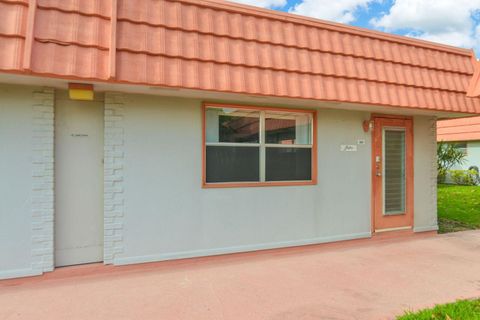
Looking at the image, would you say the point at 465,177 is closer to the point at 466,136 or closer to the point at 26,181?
the point at 466,136

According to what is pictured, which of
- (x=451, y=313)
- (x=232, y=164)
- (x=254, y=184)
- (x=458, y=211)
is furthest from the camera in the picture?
(x=458, y=211)

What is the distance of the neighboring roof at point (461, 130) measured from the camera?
16.3 m

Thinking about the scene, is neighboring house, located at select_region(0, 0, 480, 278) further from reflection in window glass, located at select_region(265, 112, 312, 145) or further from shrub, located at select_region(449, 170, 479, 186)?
shrub, located at select_region(449, 170, 479, 186)

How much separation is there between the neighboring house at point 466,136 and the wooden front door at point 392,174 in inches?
515

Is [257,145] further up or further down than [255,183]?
further up

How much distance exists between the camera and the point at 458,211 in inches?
357

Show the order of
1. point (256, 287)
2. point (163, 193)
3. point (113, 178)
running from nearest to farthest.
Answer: point (256, 287) < point (113, 178) < point (163, 193)

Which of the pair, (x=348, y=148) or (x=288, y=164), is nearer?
(x=288, y=164)

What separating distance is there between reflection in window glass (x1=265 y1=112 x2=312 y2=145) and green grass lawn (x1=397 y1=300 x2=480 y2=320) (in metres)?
3.10

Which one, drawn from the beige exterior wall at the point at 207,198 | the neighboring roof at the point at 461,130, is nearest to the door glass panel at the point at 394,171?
the beige exterior wall at the point at 207,198

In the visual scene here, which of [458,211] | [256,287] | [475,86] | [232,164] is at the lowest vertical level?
[256,287]

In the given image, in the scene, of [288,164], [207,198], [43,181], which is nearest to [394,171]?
[288,164]

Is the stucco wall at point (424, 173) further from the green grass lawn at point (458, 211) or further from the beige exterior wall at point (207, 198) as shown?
the beige exterior wall at point (207, 198)

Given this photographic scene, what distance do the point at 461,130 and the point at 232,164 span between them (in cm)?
1720
